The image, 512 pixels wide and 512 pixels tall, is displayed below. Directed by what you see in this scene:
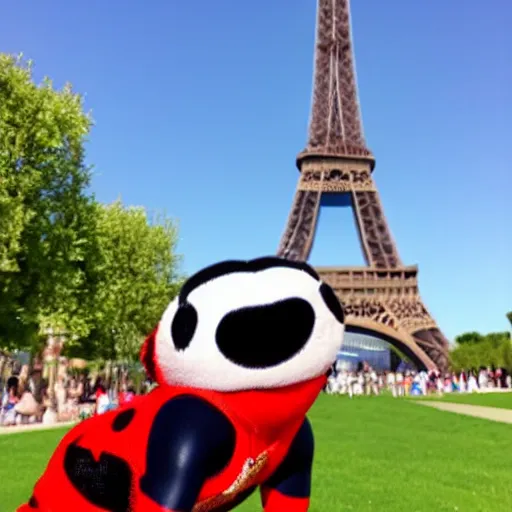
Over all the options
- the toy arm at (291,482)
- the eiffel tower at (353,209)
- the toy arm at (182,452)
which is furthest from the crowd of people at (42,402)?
the eiffel tower at (353,209)

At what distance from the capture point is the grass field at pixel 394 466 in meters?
6.75

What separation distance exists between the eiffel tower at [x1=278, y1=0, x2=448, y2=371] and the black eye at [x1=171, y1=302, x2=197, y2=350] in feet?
141

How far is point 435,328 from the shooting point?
45719 mm

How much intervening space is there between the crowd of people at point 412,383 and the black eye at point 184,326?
92.3 ft

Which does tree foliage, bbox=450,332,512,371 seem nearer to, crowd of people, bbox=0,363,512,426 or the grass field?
crowd of people, bbox=0,363,512,426

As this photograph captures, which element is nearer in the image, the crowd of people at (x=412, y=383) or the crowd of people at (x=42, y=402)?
the crowd of people at (x=42, y=402)

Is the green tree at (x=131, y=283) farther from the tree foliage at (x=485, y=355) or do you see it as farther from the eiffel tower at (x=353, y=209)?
the tree foliage at (x=485, y=355)

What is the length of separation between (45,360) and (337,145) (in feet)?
118

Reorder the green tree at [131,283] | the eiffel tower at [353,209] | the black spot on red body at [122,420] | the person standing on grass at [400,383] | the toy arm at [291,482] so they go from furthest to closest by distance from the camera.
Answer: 1. the eiffel tower at [353,209]
2. the person standing on grass at [400,383]
3. the green tree at [131,283]
4. the toy arm at [291,482]
5. the black spot on red body at [122,420]

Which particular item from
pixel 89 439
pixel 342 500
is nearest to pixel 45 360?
pixel 342 500

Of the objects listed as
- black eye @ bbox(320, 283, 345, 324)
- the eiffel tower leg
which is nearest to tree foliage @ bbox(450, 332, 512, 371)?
the eiffel tower leg

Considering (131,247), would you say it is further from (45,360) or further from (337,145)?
(337,145)

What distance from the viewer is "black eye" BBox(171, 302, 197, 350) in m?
2.73

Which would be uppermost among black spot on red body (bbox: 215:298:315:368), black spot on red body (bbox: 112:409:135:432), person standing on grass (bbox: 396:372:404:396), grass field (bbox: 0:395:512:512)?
person standing on grass (bbox: 396:372:404:396)
